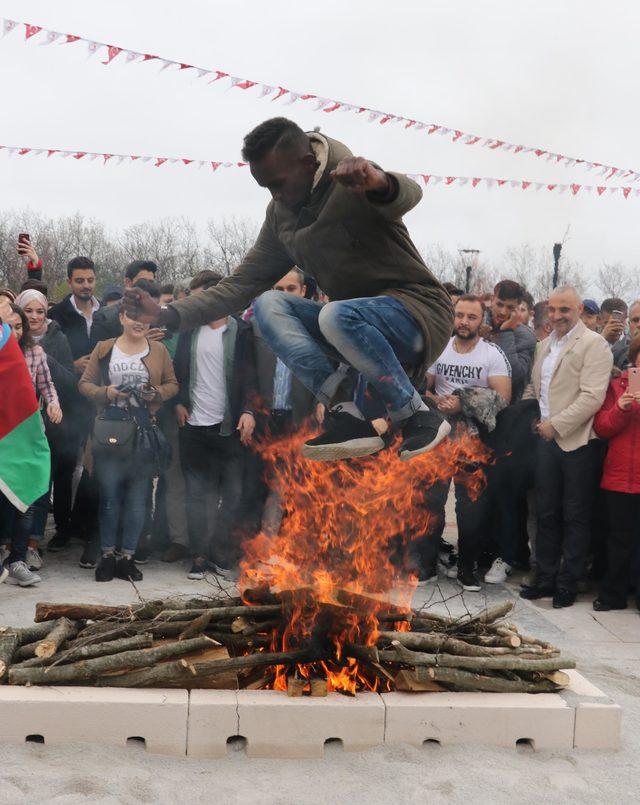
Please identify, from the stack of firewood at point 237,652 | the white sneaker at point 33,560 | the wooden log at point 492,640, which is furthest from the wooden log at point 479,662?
the white sneaker at point 33,560

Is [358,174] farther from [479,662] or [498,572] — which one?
[498,572]

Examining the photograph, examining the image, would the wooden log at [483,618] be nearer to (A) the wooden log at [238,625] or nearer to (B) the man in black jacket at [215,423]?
(A) the wooden log at [238,625]

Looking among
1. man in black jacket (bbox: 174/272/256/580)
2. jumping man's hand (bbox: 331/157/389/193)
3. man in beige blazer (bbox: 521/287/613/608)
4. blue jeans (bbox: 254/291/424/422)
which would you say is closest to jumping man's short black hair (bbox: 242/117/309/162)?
jumping man's hand (bbox: 331/157/389/193)

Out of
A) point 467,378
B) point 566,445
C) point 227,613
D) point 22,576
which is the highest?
point 467,378

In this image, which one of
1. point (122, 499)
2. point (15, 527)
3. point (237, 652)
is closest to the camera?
point (237, 652)

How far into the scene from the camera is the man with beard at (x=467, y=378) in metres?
7.56

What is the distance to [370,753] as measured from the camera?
4.22 m

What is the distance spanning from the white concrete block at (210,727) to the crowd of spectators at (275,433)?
10.8 ft

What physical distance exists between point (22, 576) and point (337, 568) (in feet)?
10.7

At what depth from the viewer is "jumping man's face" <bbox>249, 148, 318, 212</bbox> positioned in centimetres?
387

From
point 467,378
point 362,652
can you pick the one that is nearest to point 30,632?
point 362,652

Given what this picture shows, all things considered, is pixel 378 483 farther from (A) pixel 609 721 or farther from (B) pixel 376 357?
(A) pixel 609 721

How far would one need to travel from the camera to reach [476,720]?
4355 millimetres

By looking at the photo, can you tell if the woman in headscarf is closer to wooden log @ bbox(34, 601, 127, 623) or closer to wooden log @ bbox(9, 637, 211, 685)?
wooden log @ bbox(34, 601, 127, 623)
